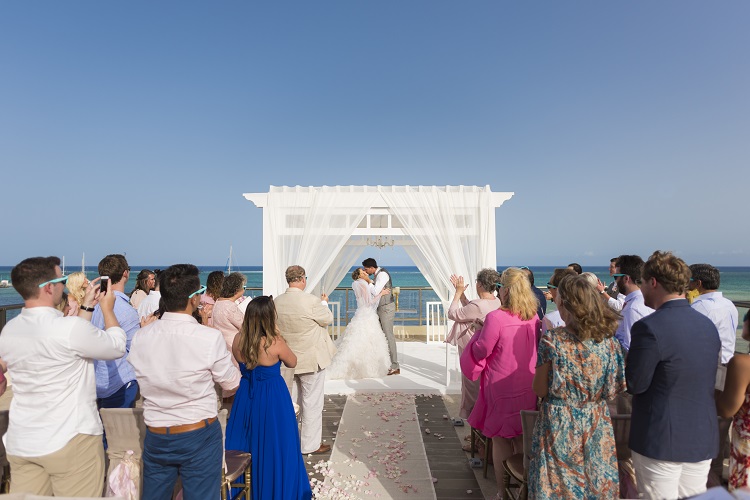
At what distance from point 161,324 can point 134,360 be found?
0.66ft

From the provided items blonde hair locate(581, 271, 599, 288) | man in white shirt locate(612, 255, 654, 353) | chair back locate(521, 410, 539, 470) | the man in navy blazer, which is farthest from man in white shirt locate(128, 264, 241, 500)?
man in white shirt locate(612, 255, 654, 353)

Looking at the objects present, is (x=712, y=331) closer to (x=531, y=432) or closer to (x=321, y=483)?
(x=531, y=432)

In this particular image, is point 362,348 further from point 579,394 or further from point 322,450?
point 579,394

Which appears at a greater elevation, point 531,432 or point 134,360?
point 134,360

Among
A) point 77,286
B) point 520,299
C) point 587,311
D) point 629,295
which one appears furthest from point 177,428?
point 629,295

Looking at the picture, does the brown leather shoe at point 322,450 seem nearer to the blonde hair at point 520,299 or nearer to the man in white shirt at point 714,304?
the blonde hair at point 520,299

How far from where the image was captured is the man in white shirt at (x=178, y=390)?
73.1 inches

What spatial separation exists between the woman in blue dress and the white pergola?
3.47m

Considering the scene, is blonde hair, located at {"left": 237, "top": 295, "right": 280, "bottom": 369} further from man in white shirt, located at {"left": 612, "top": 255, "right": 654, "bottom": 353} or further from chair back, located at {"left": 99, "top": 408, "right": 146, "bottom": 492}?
man in white shirt, located at {"left": 612, "top": 255, "right": 654, "bottom": 353}

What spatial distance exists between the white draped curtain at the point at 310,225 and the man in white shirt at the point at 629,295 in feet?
11.7

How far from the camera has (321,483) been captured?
317cm

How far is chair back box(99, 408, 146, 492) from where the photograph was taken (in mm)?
2100

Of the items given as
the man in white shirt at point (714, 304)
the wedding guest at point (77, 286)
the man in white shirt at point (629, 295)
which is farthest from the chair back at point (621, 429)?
the wedding guest at point (77, 286)

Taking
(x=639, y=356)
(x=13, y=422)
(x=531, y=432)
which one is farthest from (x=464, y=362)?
(x=13, y=422)
